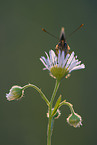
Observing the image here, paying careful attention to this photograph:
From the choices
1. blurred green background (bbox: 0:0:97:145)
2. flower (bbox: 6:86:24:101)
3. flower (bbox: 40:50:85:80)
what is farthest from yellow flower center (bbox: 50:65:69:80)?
blurred green background (bbox: 0:0:97:145)

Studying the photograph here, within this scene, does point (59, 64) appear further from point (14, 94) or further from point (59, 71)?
point (14, 94)

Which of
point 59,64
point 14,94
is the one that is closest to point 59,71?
point 59,64

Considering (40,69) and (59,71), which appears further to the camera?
(40,69)

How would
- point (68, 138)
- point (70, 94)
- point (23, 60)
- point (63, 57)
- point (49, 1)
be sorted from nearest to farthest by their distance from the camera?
1. point (63, 57)
2. point (68, 138)
3. point (70, 94)
4. point (23, 60)
5. point (49, 1)

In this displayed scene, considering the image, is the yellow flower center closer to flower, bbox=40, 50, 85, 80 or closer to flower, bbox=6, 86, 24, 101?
flower, bbox=40, 50, 85, 80

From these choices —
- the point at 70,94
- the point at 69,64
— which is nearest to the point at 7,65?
the point at 70,94

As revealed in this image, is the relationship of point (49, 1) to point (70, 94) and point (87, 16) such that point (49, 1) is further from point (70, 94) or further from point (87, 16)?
point (70, 94)

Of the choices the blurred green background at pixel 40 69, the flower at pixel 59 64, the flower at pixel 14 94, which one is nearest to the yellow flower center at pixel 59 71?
the flower at pixel 59 64

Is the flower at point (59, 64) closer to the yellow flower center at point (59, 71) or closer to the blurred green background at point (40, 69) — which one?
the yellow flower center at point (59, 71)
